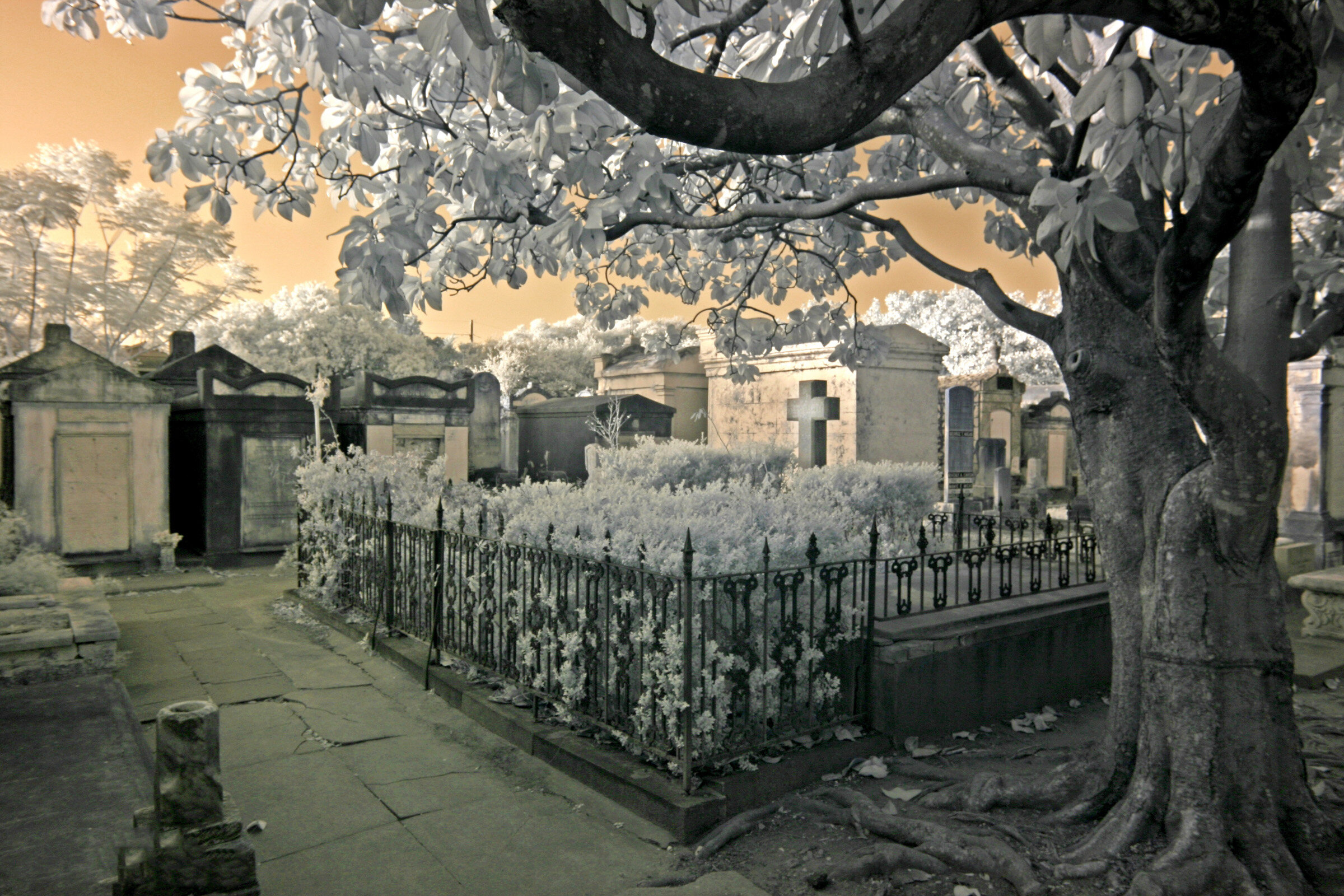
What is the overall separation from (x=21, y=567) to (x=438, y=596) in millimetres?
4555

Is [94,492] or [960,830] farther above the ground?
[94,492]

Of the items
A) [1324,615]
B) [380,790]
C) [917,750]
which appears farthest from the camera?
[1324,615]

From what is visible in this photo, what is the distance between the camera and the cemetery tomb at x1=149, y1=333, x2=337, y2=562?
12867 mm

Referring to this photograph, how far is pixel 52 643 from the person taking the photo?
19.8 feet

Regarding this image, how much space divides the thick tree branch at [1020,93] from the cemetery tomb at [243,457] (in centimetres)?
1140

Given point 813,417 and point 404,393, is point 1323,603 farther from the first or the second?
point 404,393

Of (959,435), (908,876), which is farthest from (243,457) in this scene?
(959,435)

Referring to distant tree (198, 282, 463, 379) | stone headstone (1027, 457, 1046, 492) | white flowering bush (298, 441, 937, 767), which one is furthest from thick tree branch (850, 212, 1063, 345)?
distant tree (198, 282, 463, 379)

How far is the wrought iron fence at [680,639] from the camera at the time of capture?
4555 millimetres

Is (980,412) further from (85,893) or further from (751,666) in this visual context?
(85,893)

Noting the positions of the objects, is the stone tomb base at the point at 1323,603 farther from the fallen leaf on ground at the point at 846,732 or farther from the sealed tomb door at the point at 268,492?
the sealed tomb door at the point at 268,492

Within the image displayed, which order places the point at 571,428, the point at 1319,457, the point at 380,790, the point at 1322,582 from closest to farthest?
the point at 380,790, the point at 1322,582, the point at 1319,457, the point at 571,428

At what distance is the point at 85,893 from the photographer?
323 centimetres

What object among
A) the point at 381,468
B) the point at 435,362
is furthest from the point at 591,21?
the point at 435,362
